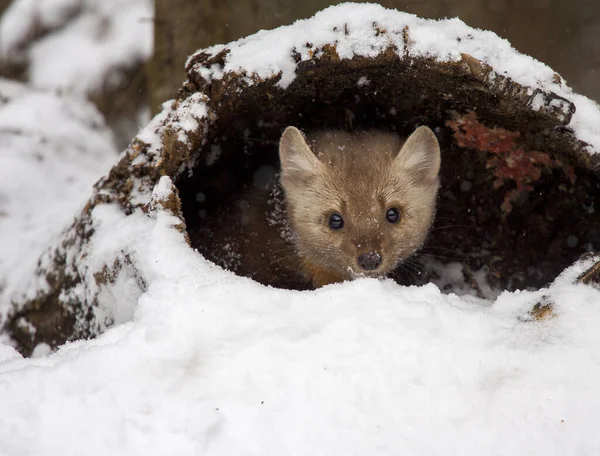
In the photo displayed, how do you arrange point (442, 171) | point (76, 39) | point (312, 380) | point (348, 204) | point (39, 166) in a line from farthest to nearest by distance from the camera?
point (76, 39), point (39, 166), point (442, 171), point (348, 204), point (312, 380)

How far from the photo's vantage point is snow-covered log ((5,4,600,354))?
11.9ft

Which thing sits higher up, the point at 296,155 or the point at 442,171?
the point at 442,171

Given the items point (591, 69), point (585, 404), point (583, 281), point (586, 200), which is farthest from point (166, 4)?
point (591, 69)

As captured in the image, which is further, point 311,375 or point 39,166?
point 39,166

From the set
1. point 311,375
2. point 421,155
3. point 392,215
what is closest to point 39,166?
point 392,215

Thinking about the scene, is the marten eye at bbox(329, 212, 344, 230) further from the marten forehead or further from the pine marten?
the marten forehead

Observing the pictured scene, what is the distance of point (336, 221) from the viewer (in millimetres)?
4172

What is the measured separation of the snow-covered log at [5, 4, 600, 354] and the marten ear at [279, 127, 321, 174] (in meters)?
0.30

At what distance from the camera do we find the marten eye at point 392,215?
419cm

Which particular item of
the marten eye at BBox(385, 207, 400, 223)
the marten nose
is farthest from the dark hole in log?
the marten nose

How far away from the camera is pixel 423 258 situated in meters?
4.85

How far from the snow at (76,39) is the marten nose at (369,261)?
5376 millimetres

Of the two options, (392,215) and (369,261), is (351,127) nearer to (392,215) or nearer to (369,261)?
(392,215)

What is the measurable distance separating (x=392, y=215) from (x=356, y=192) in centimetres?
29
